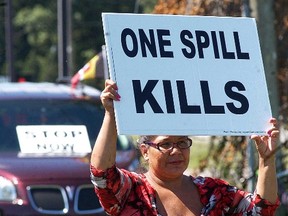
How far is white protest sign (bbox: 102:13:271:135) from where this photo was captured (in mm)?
5629

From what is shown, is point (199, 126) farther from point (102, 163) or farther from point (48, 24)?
point (48, 24)

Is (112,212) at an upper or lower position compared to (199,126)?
lower

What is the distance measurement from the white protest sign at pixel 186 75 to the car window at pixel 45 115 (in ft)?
17.8

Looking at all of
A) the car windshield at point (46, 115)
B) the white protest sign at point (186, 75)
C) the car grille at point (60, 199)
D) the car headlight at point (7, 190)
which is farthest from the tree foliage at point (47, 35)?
the white protest sign at point (186, 75)

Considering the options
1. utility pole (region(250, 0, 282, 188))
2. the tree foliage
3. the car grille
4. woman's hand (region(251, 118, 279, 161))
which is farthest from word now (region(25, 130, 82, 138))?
the tree foliage

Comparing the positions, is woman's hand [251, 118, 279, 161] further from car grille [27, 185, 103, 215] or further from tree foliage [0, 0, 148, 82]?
tree foliage [0, 0, 148, 82]

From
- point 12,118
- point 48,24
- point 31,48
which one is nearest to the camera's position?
point 12,118

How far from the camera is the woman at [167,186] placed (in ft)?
18.6

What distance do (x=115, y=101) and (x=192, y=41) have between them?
54cm

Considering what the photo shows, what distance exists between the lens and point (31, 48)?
206 ft

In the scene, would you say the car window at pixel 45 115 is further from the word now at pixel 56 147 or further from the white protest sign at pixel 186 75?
the white protest sign at pixel 186 75

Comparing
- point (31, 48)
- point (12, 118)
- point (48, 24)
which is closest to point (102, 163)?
point (12, 118)

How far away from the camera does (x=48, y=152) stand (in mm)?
11047

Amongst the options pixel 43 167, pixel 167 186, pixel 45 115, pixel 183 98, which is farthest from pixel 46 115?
pixel 183 98
